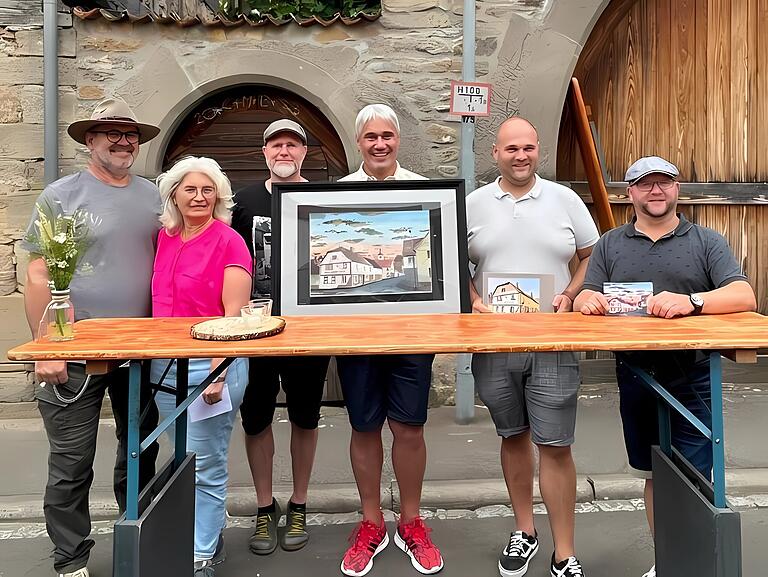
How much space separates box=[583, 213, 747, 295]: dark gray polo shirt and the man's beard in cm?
152

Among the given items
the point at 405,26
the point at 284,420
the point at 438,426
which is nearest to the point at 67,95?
the point at 405,26

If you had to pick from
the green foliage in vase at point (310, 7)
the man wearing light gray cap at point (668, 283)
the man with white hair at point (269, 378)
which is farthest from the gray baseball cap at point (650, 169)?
the green foliage in vase at point (310, 7)

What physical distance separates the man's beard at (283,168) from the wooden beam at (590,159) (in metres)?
3.16

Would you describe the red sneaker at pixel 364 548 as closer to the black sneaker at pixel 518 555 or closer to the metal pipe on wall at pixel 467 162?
the black sneaker at pixel 518 555

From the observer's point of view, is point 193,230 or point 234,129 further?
point 234,129

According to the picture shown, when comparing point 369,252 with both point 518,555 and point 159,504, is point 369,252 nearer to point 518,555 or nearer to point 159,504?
point 159,504

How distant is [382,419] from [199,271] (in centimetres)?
105

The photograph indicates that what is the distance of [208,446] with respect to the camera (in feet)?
9.28

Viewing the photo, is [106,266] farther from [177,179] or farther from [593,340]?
[593,340]

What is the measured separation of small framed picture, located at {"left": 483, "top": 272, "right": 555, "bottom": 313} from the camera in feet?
9.76

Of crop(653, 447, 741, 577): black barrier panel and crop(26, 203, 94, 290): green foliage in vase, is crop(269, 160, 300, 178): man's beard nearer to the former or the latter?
crop(26, 203, 94, 290): green foliage in vase

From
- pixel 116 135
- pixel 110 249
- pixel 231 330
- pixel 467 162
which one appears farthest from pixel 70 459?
pixel 467 162

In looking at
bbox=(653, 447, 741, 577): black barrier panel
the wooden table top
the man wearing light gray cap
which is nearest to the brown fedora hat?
the wooden table top

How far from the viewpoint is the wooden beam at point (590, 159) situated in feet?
18.3
